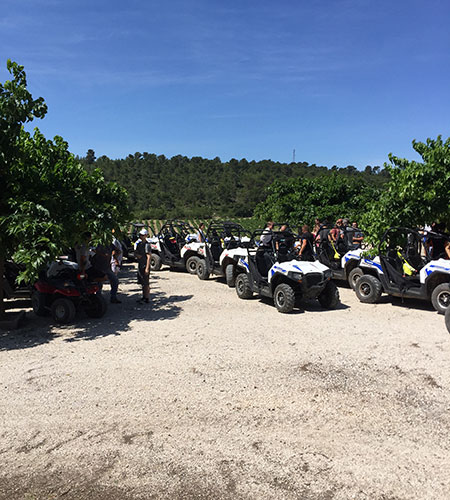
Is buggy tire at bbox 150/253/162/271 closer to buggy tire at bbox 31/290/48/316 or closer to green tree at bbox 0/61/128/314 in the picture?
green tree at bbox 0/61/128/314

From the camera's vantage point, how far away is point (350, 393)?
4848 millimetres

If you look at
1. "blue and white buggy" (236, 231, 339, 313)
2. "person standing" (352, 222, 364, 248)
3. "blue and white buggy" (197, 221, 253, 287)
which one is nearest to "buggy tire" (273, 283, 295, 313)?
"blue and white buggy" (236, 231, 339, 313)

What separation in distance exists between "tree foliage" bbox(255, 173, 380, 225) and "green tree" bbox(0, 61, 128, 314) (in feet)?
41.4

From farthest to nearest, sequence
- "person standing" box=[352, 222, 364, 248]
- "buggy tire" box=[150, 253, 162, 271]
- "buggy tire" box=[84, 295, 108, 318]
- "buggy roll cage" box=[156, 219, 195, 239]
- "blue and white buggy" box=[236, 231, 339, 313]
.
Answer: "buggy roll cage" box=[156, 219, 195, 239] → "buggy tire" box=[150, 253, 162, 271] → "person standing" box=[352, 222, 364, 248] → "blue and white buggy" box=[236, 231, 339, 313] → "buggy tire" box=[84, 295, 108, 318]

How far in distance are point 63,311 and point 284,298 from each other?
13.5 ft

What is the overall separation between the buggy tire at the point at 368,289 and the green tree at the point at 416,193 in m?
0.86

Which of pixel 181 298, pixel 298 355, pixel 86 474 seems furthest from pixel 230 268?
pixel 86 474

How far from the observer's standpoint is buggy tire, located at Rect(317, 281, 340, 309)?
9156 mm

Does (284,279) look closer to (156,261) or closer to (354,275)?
(354,275)

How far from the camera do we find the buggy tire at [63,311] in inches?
313

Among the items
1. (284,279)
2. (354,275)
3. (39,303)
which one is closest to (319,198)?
(354,275)

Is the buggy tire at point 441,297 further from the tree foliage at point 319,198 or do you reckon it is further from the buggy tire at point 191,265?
the tree foliage at point 319,198

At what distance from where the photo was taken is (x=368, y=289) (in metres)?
9.85

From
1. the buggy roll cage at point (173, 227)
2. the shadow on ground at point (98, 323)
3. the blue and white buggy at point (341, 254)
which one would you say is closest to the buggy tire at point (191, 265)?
the buggy roll cage at point (173, 227)
